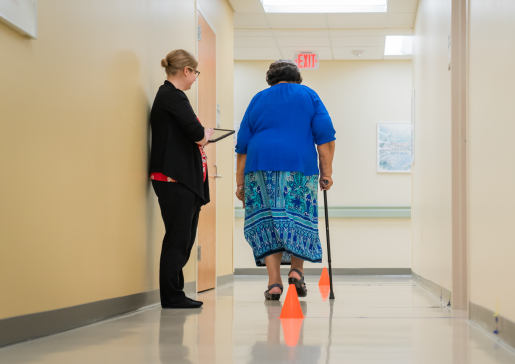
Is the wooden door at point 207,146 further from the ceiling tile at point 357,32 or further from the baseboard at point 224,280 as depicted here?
the ceiling tile at point 357,32

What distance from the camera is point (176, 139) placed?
10.1 ft

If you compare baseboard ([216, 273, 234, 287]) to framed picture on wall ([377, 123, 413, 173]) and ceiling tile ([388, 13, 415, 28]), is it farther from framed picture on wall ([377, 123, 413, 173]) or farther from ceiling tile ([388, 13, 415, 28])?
ceiling tile ([388, 13, 415, 28])

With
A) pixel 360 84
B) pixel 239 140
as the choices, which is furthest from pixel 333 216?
pixel 239 140

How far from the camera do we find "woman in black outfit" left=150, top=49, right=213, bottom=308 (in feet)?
9.91

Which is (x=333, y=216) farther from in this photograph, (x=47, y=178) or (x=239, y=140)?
(x=47, y=178)

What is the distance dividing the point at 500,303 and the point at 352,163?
18.4 ft

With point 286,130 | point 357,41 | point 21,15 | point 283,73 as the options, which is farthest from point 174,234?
point 357,41

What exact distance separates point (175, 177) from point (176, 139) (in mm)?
218

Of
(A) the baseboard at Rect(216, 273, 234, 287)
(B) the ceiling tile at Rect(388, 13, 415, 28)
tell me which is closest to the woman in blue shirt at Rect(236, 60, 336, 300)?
(A) the baseboard at Rect(216, 273, 234, 287)

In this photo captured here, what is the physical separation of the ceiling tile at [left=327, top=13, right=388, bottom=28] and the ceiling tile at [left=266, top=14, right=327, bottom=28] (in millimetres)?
108

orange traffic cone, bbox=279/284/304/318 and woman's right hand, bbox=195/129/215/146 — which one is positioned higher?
woman's right hand, bbox=195/129/215/146

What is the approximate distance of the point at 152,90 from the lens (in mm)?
3355

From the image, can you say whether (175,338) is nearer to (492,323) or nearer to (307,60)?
(492,323)

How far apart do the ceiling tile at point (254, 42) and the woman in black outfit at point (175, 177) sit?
3.82m
